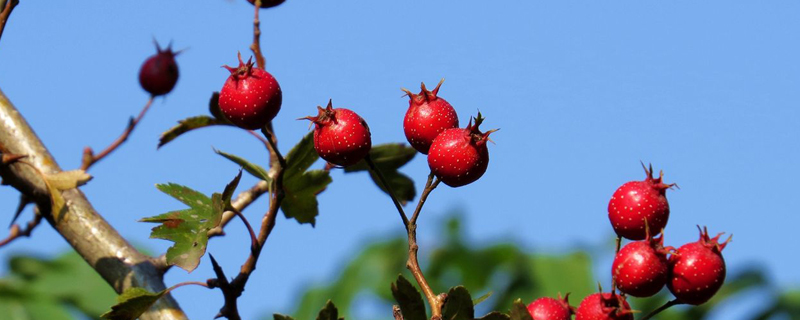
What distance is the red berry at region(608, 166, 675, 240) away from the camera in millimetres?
1379

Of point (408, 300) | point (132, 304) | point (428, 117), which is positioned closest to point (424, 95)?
point (428, 117)

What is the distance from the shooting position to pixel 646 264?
1.30 metres

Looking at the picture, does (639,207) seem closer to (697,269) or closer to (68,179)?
(697,269)

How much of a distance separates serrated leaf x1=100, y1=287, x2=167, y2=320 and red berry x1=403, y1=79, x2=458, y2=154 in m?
0.47

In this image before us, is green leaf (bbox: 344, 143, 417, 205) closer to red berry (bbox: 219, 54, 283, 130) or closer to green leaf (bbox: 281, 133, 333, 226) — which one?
green leaf (bbox: 281, 133, 333, 226)

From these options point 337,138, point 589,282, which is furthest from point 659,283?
point 589,282

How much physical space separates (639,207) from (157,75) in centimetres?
131

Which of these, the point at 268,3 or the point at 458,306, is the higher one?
the point at 268,3

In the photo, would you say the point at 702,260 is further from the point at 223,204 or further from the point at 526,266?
the point at 526,266

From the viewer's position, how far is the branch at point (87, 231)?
1739 mm

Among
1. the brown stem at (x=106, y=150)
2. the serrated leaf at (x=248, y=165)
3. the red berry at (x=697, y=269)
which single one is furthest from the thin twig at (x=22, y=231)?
the red berry at (x=697, y=269)

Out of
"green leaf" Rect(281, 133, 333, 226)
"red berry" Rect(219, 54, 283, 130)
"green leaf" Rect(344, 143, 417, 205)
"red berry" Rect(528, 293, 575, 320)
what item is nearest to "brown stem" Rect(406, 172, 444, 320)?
"red berry" Rect(528, 293, 575, 320)

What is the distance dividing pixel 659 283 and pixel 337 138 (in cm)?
46

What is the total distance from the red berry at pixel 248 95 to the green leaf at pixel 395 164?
37 centimetres
